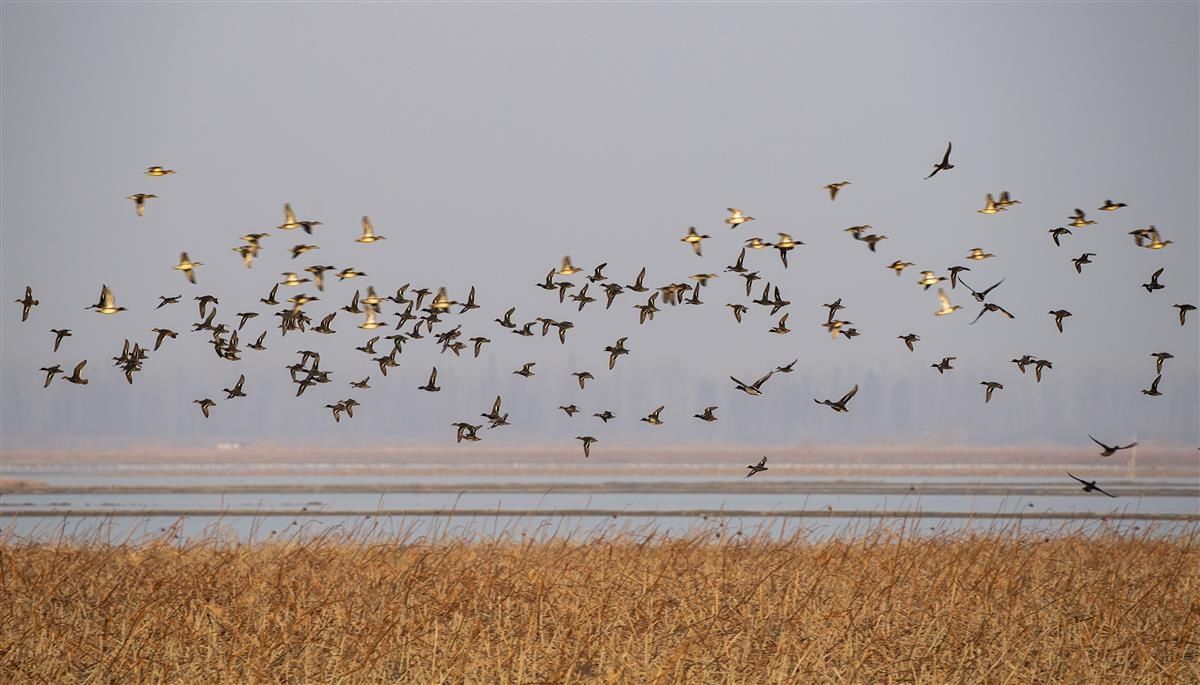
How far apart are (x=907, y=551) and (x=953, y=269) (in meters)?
5.81

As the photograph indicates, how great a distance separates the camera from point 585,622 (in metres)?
15.7

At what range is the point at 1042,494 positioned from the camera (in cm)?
8281

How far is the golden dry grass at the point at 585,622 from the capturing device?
46.2 ft

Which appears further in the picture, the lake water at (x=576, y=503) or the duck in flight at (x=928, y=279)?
the lake water at (x=576, y=503)

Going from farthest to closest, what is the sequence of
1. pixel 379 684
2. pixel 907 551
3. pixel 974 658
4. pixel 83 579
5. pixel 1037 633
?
pixel 907 551, pixel 83 579, pixel 1037 633, pixel 974 658, pixel 379 684

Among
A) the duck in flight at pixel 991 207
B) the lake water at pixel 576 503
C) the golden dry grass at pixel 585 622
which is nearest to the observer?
the golden dry grass at pixel 585 622

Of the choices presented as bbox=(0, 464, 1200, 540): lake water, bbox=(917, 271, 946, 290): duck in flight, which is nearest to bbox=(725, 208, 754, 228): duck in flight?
bbox=(917, 271, 946, 290): duck in flight

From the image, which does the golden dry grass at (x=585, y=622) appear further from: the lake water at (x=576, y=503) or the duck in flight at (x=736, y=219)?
the lake water at (x=576, y=503)

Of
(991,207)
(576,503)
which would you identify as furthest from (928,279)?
(576,503)

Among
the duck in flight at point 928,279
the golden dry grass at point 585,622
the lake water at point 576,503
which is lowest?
the lake water at point 576,503

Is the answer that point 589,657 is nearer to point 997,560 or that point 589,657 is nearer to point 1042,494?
point 997,560

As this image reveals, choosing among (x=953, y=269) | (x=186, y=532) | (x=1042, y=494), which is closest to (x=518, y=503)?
Answer: (x=186, y=532)

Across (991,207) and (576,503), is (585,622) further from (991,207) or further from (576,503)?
(576,503)

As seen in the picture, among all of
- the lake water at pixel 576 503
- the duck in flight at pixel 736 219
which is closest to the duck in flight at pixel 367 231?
the duck in flight at pixel 736 219
